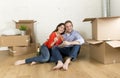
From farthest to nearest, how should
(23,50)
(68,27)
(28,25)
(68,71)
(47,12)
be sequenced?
(47,12) < (28,25) < (23,50) < (68,27) < (68,71)

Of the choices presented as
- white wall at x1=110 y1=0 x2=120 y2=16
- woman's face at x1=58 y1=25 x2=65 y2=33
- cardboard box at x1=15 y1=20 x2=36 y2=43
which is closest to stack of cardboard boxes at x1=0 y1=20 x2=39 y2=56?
cardboard box at x1=15 y1=20 x2=36 y2=43

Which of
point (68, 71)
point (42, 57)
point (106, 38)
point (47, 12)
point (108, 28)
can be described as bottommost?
point (68, 71)

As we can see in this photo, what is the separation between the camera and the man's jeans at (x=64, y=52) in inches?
115

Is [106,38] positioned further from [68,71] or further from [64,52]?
[68,71]

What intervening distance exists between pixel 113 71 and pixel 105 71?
0.10 meters

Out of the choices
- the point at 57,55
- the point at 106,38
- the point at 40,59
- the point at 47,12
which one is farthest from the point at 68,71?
Result: the point at 47,12

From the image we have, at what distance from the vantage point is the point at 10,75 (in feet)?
7.97

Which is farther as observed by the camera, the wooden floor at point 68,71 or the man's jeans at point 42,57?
the man's jeans at point 42,57

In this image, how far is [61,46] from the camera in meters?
3.15

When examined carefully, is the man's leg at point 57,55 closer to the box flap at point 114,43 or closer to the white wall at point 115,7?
the box flap at point 114,43

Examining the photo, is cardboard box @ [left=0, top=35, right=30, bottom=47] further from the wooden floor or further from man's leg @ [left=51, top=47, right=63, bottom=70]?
man's leg @ [left=51, top=47, right=63, bottom=70]

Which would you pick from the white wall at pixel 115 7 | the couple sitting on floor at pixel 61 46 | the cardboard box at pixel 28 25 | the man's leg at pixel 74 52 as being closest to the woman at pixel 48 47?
the couple sitting on floor at pixel 61 46

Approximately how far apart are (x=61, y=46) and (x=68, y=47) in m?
0.11

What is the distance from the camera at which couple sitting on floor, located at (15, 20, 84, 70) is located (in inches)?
117
